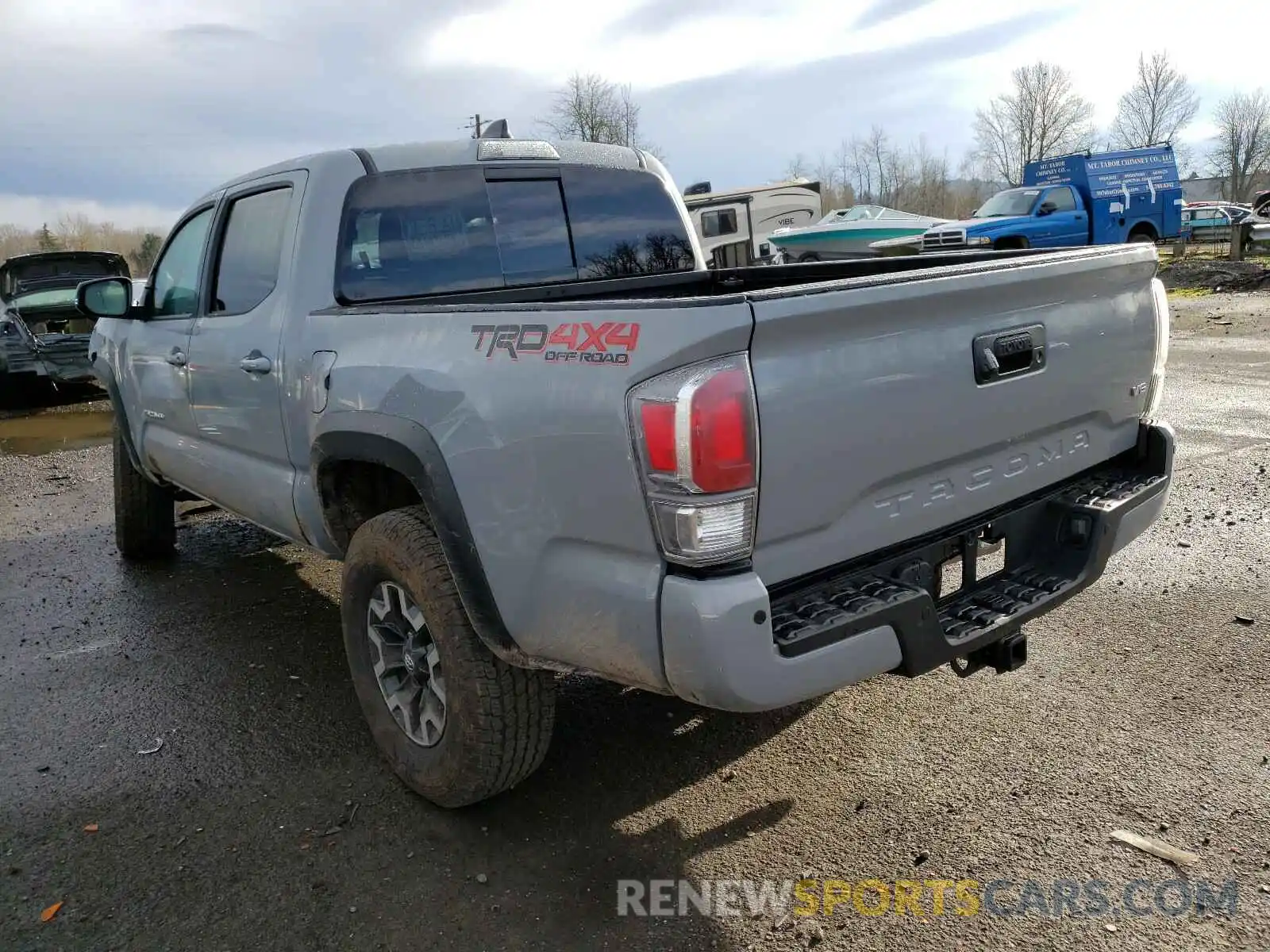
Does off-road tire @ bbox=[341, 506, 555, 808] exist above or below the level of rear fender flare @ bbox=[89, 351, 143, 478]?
below

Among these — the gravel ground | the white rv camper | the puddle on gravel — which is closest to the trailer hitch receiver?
the gravel ground

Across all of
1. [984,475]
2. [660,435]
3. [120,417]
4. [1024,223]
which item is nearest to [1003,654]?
[984,475]

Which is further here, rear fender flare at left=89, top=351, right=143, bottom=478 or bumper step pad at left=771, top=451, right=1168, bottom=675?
rear fender flare at left=89, top=351, right=143, bottom=478

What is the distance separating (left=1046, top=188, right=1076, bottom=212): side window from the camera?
71.8ft

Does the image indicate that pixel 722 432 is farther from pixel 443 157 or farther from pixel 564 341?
pixel 443 157

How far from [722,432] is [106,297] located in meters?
3.94

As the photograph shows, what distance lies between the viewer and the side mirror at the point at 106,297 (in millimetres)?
4820

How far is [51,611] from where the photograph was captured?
16.9 feet

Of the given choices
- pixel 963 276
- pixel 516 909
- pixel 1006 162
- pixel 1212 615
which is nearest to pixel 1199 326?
pixel 1212 615

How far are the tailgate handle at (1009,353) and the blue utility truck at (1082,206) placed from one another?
17941 millimetres

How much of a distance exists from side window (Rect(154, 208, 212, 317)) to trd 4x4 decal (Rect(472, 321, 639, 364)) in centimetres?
250

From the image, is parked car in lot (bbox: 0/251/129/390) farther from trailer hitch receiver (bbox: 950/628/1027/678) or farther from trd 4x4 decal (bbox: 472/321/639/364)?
trailer hitch receiver (bbox: 950/628/1027/678)

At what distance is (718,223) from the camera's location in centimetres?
2384

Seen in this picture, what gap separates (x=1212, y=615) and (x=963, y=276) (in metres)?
2.52
